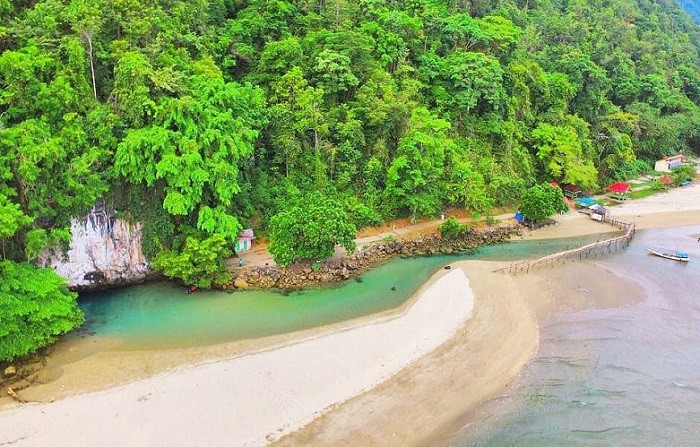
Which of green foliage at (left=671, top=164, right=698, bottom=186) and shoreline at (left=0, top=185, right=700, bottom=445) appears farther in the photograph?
green foliage at (left=671, top=164, right=698, bottom=186)

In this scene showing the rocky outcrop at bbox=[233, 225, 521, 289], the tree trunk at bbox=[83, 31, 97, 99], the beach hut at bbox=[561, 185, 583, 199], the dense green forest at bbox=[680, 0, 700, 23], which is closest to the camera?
the tree trunk at bbox=[83, 31, 97, 99]

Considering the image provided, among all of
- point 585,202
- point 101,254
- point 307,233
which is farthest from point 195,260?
point 585,202

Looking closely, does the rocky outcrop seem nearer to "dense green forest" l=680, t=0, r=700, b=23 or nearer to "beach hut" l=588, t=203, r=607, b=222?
"beach hut" l=588, t=203, r=607, b=222

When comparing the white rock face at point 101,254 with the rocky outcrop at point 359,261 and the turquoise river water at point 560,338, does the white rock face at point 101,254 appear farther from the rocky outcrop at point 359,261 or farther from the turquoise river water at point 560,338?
the rocky outcrop at point 359,261

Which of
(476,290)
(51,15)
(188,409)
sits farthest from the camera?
(476,290)

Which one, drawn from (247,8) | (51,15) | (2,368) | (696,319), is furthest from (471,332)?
(247,8)

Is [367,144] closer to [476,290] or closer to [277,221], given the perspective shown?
[277,221]

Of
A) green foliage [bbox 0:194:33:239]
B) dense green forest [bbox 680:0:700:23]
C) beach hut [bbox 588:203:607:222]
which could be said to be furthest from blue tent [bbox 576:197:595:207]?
dense green forest [bbox 680:0:700:23]
